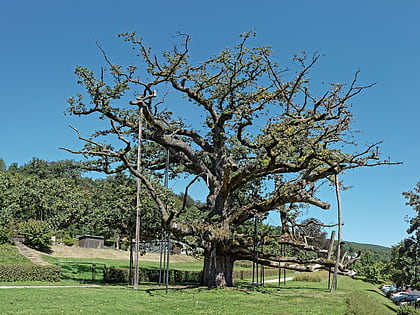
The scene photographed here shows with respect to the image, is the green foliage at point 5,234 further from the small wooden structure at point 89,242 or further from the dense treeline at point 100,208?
the small wooden structure at point 89,242

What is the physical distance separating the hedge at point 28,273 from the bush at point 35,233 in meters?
13.4

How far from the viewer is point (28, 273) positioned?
2175 centimetres

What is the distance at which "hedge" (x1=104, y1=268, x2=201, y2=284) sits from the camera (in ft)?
89.0

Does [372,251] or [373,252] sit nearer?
[373,252]

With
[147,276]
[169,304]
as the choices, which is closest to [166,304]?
[169,304]

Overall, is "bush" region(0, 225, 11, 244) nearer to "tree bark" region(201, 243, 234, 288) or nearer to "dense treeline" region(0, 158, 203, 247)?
"dense treeline" region(0, 158, 203, 247)

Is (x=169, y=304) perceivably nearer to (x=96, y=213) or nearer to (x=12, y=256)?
(x=96, y=213)

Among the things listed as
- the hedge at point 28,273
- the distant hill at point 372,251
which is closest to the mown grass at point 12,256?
the hedge at point 28,273

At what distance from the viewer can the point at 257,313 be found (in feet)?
42.4

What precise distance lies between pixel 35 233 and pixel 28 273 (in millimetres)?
15516

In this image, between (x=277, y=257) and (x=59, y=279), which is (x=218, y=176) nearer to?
(x=277, y=257)

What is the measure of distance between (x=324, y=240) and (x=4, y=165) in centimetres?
10408

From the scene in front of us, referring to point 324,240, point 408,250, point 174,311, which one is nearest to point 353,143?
point 408,250

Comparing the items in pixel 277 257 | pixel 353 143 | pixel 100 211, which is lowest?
pixel 277 257
